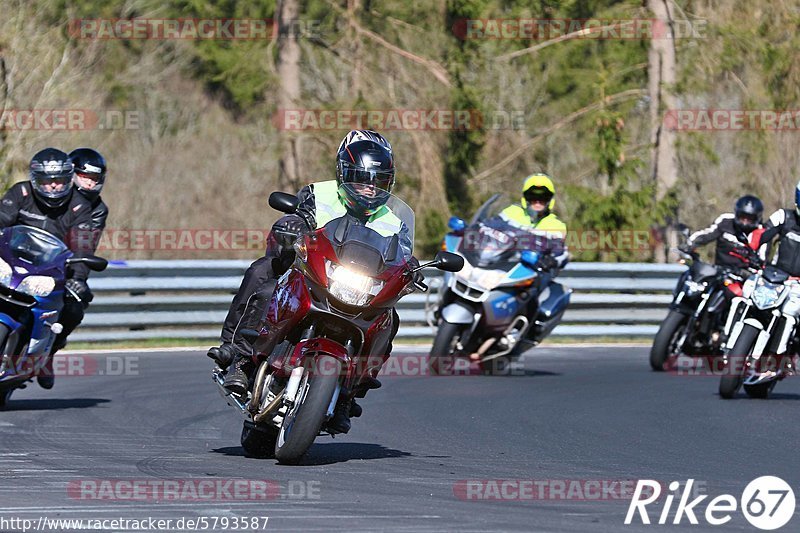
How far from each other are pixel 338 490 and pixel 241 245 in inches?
1019

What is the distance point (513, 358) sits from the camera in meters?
15.1

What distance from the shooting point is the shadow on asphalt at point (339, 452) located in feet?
27.3

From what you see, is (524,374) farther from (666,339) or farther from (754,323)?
(754,323)

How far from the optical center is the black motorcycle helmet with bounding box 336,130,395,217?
7938 mm

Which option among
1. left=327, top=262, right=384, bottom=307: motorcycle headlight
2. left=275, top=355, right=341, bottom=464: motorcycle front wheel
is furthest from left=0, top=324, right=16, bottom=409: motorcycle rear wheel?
left=327, top=262, right=384, bottom=307: motorcycle headlight

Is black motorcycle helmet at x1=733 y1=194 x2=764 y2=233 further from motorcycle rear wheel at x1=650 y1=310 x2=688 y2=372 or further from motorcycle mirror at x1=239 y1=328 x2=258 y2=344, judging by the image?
motorcycle mirror at x1=239 y1=328 x2=258 y2=344

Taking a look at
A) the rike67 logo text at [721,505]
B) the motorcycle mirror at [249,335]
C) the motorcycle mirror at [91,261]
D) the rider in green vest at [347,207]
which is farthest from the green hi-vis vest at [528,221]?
the rike67 logo text at [721,505]

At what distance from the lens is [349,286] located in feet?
24.9

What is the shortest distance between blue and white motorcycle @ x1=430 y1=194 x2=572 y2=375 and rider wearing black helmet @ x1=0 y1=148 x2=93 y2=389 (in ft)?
13.4

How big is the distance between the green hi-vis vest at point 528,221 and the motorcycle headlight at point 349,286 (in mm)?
7455

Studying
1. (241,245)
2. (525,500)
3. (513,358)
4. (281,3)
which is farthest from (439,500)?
(241,245)

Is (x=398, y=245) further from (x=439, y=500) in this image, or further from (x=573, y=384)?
(x=573, y=384)

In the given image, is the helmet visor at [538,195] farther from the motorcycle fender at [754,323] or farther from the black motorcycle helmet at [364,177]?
the black motorcycle helmet at [364,177]

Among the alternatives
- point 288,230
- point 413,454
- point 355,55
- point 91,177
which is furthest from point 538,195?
point 355,55
